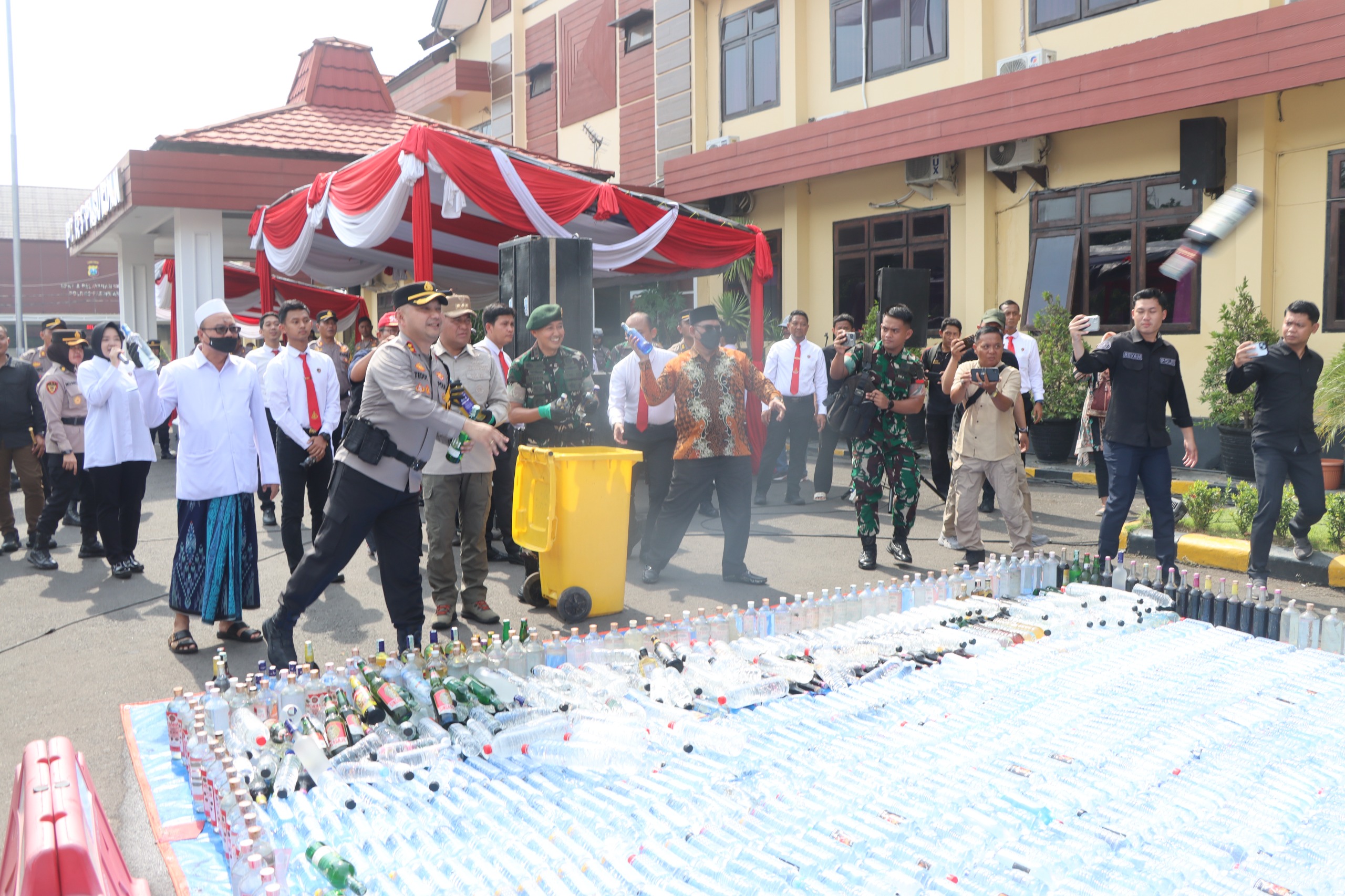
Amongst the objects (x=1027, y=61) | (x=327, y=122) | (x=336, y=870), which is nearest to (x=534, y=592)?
(x=336, y=870)

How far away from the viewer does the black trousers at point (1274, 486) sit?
6.87 metres

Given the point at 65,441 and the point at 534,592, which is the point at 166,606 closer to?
the point at 534,592

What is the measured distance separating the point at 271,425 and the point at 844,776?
6.54m

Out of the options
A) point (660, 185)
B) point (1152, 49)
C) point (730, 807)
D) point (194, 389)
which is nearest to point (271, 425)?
point (194, 389)

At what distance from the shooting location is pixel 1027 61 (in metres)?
14.2

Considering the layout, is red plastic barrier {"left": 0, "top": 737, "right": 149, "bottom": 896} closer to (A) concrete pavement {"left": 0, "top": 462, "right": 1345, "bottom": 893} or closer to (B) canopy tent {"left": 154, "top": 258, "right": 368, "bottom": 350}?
(A) concrete pavement {"left": 0, "top": 462, "right": 1345, "bottom": 893}

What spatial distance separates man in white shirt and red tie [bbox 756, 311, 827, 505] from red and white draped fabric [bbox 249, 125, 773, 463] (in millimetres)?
1809

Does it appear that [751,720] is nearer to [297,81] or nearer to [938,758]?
[938,758]

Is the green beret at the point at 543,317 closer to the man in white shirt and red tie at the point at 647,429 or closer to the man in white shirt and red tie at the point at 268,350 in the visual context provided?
the man in white shirt and red tie at the point at 647,429

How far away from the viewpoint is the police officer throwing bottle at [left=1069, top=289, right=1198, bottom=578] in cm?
686

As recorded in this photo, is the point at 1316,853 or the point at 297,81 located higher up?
the point at 297,81

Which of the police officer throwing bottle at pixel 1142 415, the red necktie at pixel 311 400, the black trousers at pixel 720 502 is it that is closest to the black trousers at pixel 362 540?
the black trousers at pixel 720 502

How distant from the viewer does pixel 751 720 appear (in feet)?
13.8

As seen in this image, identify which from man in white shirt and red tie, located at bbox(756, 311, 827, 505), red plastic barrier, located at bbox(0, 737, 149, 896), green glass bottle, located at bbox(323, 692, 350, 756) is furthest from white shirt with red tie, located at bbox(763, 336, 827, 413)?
red plastic barrier, located at bbox(0, 737, 149, 896)
